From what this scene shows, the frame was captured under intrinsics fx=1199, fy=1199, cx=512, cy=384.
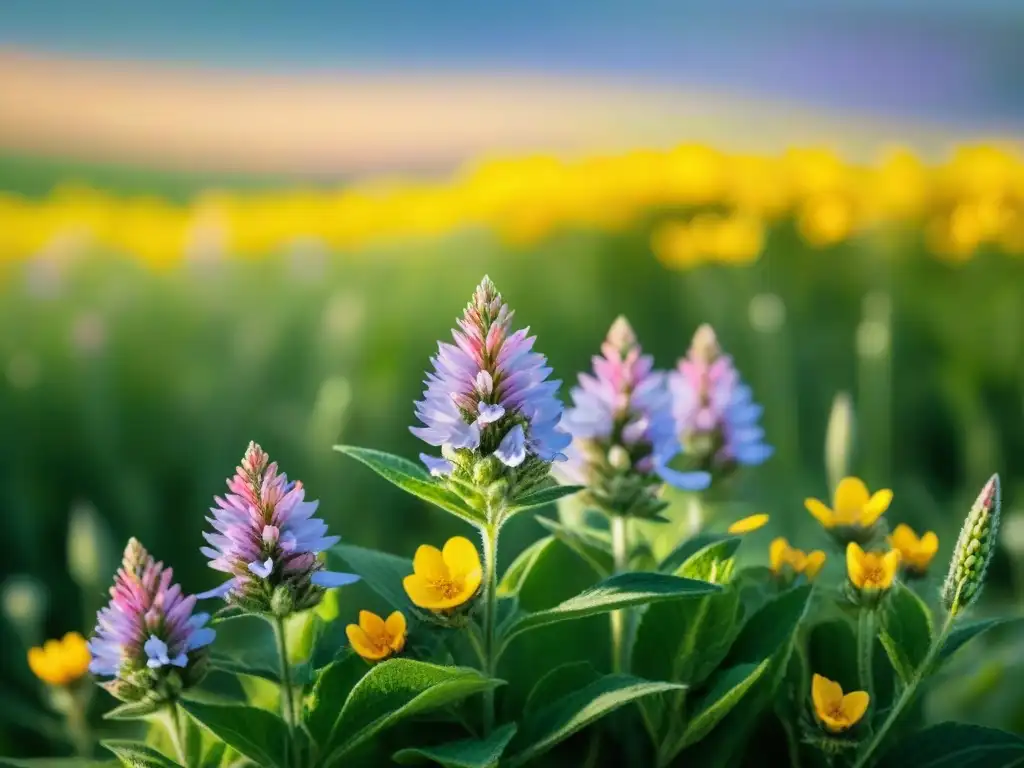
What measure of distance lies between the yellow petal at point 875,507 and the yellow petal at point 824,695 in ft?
0.59

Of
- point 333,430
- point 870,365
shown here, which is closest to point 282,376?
point 333,430

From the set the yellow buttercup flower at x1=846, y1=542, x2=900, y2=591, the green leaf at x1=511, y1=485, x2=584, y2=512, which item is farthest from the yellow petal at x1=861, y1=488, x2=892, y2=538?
the green leaf at x1=511, y1=485, x2=584, y2=512

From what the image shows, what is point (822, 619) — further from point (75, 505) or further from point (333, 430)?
point (75, 505)

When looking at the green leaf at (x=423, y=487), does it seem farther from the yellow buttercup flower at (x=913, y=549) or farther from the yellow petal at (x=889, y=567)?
the yellow buttercup flower at (x=913, y=549)

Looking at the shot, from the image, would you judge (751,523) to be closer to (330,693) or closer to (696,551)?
(696,551)

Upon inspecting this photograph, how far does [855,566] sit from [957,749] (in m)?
0.22

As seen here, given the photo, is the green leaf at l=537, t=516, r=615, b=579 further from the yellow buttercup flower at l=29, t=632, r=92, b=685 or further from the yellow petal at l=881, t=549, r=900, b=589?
the yellow buttercup flower at l=29, t=632, r=92, b=685

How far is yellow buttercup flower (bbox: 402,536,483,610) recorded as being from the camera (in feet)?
2.95

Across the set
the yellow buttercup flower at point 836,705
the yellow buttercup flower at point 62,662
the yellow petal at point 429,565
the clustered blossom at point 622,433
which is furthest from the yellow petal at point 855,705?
the yellow buttercup flower at point 62,662

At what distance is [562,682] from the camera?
3.25 feet

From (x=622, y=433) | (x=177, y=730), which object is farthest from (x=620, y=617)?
(x=177, y=730)

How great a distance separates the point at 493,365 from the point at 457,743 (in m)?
0.30

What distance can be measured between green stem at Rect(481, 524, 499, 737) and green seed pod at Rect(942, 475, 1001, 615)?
0.33 m

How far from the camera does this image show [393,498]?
2475 millimetres
